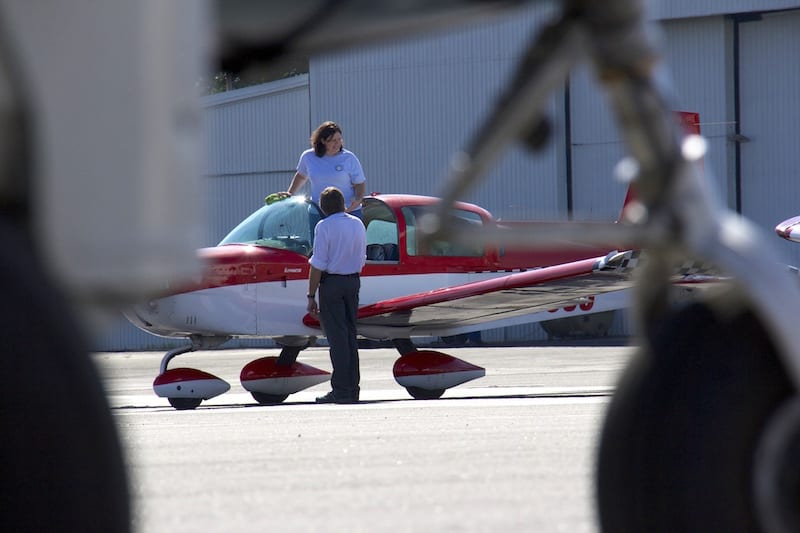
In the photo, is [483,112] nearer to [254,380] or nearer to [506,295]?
[506,295]

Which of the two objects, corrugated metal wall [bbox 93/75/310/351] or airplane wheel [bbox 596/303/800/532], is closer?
airplane wheel [bbox 596/303/800/532]

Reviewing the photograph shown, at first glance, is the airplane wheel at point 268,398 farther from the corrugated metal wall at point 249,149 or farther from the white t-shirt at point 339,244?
the corrugated metal wall at point 249,149

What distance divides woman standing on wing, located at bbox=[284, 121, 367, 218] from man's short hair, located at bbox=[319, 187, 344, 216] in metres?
0.65

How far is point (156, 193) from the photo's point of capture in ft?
3.82

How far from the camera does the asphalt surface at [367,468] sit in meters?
2.97

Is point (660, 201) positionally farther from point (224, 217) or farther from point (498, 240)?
point (224, 217)

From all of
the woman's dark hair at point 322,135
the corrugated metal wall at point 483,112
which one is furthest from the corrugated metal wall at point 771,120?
the woman's dark hair at point 322,135

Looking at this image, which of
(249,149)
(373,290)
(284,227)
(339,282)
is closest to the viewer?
(339,282)

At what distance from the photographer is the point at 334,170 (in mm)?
11195

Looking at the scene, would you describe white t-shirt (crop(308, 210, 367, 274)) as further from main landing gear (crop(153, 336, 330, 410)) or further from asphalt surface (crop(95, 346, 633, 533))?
asphalt surface (crop(95, 346, 633, 533))

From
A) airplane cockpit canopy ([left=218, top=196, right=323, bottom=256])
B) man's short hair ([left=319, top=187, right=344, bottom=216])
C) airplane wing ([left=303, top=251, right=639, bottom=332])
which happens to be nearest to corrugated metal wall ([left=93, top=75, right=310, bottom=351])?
airplane cockpit canopy ([left=218, top=196, right=323, bottom=256])

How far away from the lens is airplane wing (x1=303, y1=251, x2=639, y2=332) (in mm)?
11742

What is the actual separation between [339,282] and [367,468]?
648cm

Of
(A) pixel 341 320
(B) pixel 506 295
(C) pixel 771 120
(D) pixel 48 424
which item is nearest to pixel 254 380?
(A) pixel 341 320
